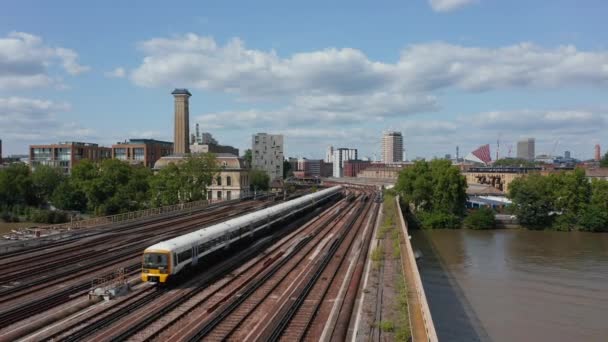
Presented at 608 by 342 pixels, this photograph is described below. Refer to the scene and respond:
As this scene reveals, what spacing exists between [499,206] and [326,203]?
29.4m

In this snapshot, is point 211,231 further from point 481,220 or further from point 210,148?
point 210,148

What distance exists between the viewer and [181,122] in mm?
118812

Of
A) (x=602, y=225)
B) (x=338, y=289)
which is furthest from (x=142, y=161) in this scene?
(x=338, y=289)

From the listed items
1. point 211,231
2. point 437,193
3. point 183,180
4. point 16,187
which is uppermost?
point 183,180

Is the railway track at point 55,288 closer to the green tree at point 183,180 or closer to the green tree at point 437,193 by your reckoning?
the green tree at point 183,180

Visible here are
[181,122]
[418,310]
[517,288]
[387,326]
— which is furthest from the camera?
[181,122]

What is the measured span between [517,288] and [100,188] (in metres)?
54.1

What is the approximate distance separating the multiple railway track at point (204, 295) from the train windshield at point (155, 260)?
121cm

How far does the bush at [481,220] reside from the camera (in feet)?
220

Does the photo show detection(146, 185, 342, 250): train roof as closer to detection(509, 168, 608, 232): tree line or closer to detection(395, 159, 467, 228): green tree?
detection(395, 159, 467, 228): green tree

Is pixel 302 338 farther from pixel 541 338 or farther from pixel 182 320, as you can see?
pixel 541 338

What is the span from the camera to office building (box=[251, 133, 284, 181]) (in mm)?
162500

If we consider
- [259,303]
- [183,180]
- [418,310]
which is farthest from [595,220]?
[259,303]

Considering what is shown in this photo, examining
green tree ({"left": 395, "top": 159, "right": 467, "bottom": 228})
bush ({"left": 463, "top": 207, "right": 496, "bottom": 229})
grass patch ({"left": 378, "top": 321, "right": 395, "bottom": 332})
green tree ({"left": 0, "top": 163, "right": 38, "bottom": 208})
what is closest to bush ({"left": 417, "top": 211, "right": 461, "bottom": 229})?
green tree ({"left": 395, "top": 159, "right": 467, "bottom": 228})
